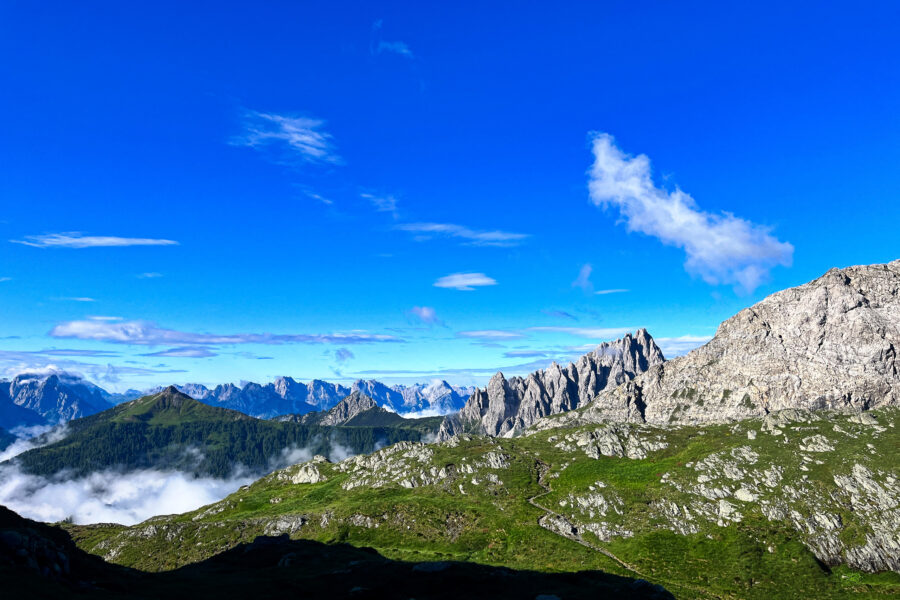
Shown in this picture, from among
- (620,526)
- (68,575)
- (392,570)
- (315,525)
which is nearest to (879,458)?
(620,526)

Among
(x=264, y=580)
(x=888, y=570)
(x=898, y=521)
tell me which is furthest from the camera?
(x=898, y=521)

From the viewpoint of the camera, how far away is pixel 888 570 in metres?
132

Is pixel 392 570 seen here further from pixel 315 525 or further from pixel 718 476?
pixel 718 476

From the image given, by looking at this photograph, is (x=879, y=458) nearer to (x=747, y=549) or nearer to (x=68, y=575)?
(x=747, y=549)

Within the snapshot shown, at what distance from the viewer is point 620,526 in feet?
525

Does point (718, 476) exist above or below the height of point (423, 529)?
above


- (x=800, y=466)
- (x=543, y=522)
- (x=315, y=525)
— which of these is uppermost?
(x=800, y=466)

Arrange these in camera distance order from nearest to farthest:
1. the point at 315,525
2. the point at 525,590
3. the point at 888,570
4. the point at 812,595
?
the point at 525,590 → the point at 812,595 → the point at 888,570 → the point at 315,525

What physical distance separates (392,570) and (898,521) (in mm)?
165926

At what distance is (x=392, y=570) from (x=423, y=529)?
82943 millimetres

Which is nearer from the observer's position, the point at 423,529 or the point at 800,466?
the point at 423,529

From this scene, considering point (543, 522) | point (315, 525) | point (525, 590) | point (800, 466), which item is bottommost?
point (315, 525)

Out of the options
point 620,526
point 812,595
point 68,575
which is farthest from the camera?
point 620,526

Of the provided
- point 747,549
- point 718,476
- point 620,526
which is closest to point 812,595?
point 747,549
